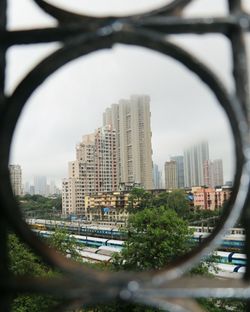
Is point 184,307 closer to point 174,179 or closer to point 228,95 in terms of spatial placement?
point 228,95

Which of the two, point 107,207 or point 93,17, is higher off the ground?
point 93,17

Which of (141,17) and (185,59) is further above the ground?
(141,17)

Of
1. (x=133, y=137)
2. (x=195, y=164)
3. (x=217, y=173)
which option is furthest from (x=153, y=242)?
(x=195, y=164)

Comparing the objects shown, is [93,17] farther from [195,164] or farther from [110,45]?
[195,164]

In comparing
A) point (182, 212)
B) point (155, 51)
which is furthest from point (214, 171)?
point (155, 51)

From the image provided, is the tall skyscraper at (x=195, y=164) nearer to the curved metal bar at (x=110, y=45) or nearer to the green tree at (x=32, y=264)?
the green tree at (x=32, y=264)

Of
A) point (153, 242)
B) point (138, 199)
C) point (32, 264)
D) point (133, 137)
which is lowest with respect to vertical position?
point (32, 264)
